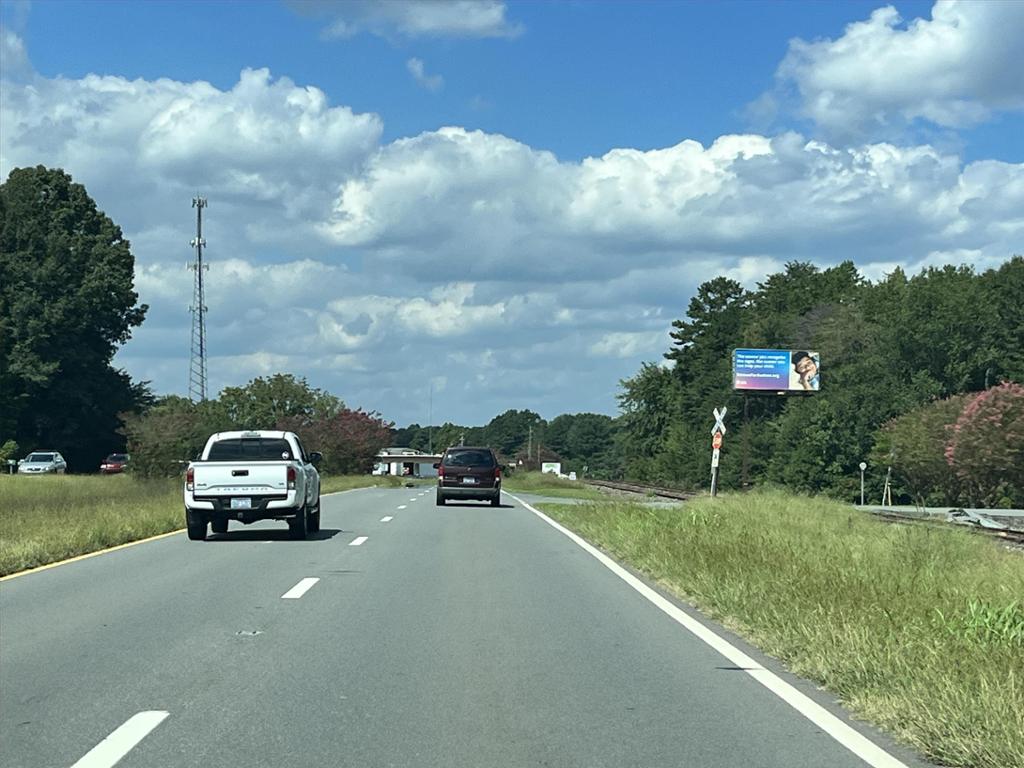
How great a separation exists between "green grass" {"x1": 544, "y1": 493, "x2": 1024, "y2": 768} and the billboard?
5255 cm

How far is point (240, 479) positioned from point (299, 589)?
7.60m

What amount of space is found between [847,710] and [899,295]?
9721cm

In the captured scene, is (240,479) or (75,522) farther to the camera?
(75,522)

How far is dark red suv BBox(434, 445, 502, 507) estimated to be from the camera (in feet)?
129

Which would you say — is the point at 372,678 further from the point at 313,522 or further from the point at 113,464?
the point at 113,464

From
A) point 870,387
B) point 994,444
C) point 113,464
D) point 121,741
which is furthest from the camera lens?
point 870,387

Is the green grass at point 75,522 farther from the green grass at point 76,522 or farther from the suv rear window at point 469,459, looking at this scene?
the suv rear window at point 469,459

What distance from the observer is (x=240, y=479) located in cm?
2145

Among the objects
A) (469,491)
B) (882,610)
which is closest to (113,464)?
(469,491)

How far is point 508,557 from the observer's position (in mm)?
19094

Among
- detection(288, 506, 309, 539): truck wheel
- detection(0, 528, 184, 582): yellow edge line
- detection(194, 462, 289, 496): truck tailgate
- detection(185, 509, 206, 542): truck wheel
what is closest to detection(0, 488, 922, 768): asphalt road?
detection(0, 528, 184, 582): yellow edge line

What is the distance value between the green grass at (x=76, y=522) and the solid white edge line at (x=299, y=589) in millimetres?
4216

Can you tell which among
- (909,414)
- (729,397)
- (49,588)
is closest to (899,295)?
(729,397)

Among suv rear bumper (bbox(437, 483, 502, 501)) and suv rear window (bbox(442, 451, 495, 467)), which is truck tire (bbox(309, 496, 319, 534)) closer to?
→ suv rear bumper (bbox(437, 483, 502, 501))
